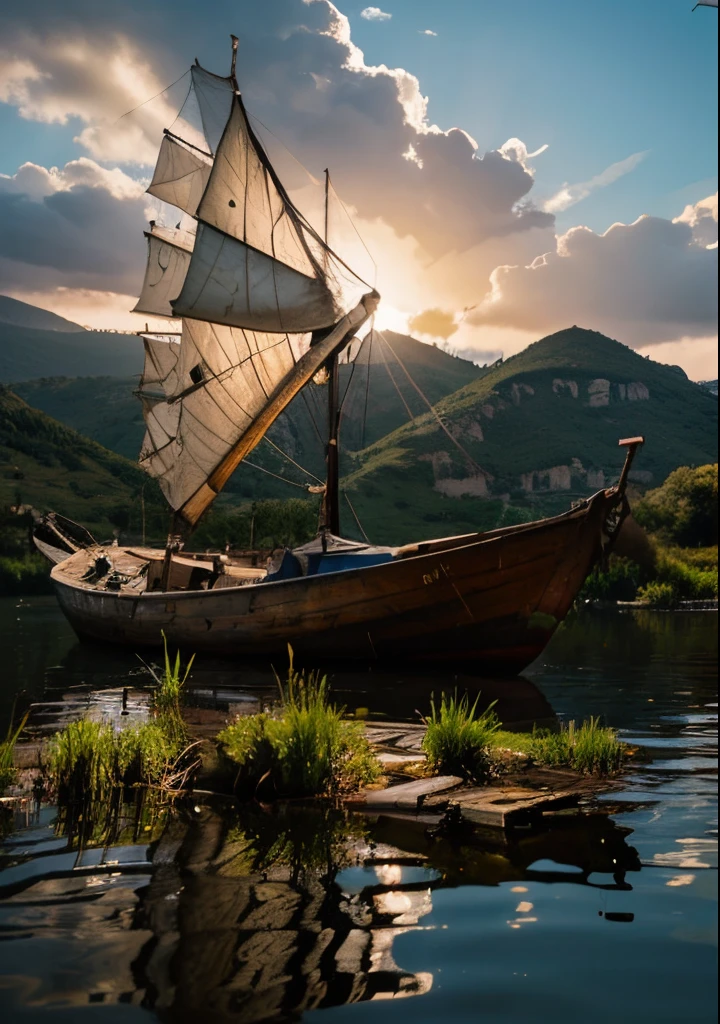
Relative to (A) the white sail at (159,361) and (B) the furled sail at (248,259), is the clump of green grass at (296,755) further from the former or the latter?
(A) the white sail at (159,361)

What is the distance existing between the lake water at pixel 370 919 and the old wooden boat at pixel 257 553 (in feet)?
34.3

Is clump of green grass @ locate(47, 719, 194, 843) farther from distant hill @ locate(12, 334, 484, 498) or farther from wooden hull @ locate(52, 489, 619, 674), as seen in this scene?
distant hill @ locate(12, 334, 484, 498)

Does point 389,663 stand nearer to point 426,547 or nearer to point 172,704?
point 426,547

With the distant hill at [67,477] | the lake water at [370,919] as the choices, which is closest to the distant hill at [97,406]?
the distant hill at [67,477]

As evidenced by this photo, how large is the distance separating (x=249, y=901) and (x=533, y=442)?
12315 cm

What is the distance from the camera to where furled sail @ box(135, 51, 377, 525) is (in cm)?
2894

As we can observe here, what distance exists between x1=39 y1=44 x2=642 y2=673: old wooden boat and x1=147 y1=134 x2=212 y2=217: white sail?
0.22ft

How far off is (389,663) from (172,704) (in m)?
10.9

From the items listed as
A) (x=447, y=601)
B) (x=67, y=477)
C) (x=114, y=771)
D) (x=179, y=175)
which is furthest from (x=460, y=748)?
(x=67, y=477)

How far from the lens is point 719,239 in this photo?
5.65 meters

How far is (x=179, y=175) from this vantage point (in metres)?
41.9

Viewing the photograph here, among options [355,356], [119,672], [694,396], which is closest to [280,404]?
[355,356]

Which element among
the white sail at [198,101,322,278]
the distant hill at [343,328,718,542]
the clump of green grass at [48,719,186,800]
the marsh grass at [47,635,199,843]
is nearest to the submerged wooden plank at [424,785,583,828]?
the marsh grass at [47,635,199,843]

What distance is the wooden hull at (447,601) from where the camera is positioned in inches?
765
